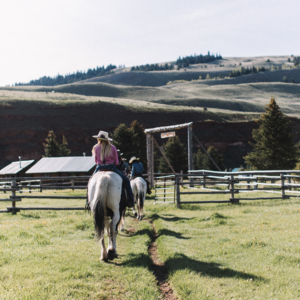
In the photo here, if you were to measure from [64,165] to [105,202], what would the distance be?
30.8 m

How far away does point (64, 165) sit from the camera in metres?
35.6

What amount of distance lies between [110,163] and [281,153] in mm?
29269

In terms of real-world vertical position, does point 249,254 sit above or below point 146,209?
above

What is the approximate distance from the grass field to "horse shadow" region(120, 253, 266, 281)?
2 centimetres

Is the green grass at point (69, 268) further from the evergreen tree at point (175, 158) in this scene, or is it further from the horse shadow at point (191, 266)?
the evergreen tree at point (175, 158)

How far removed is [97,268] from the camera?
5.41 m

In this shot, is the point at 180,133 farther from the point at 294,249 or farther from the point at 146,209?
the point at 294,249

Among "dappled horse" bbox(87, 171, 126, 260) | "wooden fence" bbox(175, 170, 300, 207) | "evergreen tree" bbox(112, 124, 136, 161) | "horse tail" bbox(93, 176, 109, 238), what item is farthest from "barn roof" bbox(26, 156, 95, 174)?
"horse tail" bbox(93, 176, 109, 238)

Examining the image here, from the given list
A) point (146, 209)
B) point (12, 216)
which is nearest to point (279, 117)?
point (146, 209)

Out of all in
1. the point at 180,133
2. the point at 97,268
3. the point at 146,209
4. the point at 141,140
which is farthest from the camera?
the point at 180,133

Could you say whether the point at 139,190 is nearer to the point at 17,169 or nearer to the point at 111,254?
the point at 111,254

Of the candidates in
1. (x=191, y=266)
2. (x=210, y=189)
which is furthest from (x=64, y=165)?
(x=191, y=266)

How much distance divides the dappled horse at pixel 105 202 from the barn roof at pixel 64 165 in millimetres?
27798

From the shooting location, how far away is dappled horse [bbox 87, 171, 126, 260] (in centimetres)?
611
